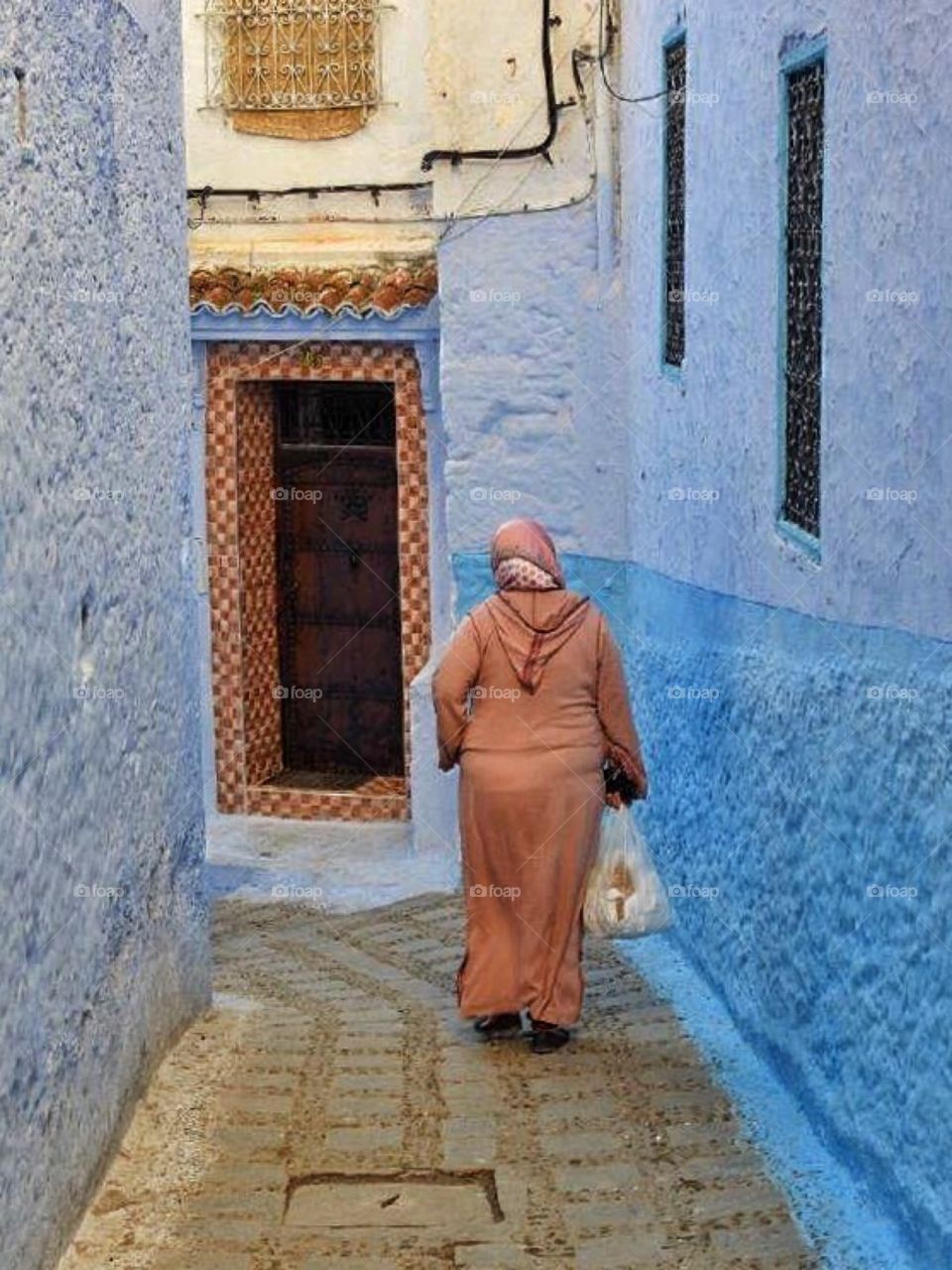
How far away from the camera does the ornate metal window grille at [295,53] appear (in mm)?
10500

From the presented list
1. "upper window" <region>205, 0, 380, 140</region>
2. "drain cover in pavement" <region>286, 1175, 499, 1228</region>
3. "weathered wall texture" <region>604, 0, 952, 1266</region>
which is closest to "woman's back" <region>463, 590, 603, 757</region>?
"weathered wall texture" <region>604, 0, 952, 1266</region>

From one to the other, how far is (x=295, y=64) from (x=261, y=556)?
234cm

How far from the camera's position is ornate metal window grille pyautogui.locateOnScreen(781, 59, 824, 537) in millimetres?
5957

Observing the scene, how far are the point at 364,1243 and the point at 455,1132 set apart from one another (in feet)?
2.57

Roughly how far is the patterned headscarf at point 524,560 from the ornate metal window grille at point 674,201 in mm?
1655

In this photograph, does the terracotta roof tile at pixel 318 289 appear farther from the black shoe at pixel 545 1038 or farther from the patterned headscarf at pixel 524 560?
Answer: the black shoe at pixel 545 1038

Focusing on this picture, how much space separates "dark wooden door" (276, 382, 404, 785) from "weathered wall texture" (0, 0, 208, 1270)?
4072mm

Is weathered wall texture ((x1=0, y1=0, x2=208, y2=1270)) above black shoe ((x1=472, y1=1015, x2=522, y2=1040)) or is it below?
above

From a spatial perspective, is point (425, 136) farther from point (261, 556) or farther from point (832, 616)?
point (832, 616)

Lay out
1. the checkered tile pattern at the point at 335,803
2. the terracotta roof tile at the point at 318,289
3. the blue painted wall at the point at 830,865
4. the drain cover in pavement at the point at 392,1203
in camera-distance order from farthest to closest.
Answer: the checkered tile pattern at the point at 335,803, the terracotta roof tile at the point at 318,289, the drain cover in pavement at the point at 392,1203, the blue painted wall at the point at 830,865

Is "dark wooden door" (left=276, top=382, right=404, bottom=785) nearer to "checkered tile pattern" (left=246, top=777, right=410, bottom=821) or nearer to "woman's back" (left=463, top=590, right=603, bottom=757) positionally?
"checkered tile pattern" (left=246, top=777, right=410, bottom=821)

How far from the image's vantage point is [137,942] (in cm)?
599

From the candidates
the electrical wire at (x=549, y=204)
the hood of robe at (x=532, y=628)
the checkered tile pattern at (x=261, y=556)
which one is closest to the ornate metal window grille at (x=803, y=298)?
the hood of robe at (x=532, y=628)

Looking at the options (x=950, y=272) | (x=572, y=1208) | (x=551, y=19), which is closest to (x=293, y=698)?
(x=551, y=19)
